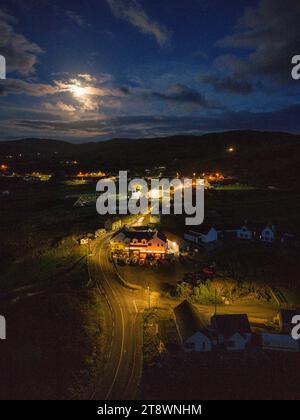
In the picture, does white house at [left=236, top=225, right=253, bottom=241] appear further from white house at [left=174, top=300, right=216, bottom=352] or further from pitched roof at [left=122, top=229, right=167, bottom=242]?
white house at [left=174, top=300, right=216, bottom=352]

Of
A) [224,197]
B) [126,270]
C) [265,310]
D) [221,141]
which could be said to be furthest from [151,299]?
[221,141]

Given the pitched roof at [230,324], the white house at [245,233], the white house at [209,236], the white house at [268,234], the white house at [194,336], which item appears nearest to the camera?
the white house at [194,336]

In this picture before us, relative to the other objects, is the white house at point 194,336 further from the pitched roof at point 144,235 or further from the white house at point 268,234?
the white house at point 268,234

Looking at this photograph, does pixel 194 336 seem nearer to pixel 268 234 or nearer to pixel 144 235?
pixel 144 235

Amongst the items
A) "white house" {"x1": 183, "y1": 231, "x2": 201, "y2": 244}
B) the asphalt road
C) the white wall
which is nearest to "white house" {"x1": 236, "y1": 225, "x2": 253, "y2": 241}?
"white house" {"x1": 183, "y1": 231, "x2": 201, "y2": 244}

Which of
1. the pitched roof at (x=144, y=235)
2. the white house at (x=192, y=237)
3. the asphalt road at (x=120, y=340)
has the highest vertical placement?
the pitched roof at (x=144, y=235)

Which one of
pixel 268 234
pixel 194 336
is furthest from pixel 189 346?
pixel 268 234

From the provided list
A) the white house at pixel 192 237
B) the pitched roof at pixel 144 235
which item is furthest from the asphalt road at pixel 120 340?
the white house at pixel 192 237
